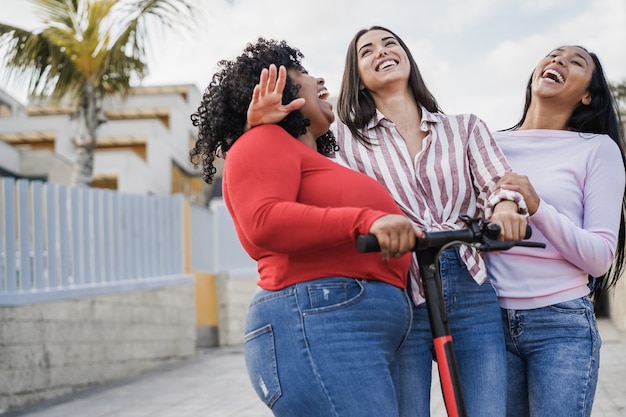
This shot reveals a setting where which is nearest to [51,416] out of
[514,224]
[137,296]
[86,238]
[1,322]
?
[1,322]

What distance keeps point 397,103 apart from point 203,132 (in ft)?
2.37

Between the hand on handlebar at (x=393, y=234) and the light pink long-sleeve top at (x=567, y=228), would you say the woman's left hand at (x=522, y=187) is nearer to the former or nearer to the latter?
the light pink long-sleeve top at (x=567, y=228)

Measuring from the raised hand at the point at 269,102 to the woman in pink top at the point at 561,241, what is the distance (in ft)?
2.21

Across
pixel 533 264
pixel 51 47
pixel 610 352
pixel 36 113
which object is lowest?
pixel 610 352

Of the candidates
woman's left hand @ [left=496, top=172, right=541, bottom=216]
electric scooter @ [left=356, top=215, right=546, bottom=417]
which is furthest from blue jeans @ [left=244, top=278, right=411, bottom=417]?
woman's left hand @ [left=496, top=172, right=541, bottom=216]

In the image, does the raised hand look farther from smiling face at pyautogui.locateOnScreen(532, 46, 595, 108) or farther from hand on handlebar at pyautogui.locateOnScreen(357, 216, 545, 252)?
smiling face at pyautogui.locateOnScreen(532, 46, 595, 108)

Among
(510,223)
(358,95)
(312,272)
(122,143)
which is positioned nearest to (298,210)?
(312,272)

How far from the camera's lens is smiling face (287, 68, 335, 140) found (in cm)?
224

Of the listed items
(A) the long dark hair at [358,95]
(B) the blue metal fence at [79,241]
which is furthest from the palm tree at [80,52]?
(A) the long dark hair at [358,95]

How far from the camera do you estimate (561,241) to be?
2.46m

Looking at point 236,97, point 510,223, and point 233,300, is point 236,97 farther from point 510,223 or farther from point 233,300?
point 233,300

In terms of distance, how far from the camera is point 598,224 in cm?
254

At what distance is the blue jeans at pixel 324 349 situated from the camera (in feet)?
6.46

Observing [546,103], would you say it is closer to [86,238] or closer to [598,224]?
[598,224]
